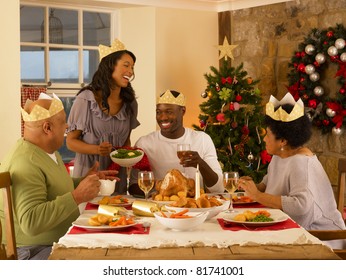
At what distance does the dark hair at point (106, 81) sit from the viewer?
385 cm

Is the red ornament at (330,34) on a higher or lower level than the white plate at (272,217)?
higher

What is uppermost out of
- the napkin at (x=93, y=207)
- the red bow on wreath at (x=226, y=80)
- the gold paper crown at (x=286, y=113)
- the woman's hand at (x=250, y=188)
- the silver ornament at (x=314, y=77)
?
the silver ornament at (x=314, y=77)

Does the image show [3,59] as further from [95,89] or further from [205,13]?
[205,13]

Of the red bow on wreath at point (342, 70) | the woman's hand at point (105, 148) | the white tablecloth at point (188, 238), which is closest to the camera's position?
the white tablecloth at point (188, 238)

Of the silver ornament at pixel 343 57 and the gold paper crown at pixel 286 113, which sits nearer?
the gold paper crown at pixel 286 113

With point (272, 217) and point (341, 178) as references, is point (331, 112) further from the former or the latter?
point (272, 217)

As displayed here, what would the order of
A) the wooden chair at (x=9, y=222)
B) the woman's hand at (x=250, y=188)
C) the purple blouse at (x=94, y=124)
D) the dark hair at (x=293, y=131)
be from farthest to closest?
the purple blouse at (x=94, y=124) < the dark hair at (x=293, y=131) < the woman's hand at (x=250, y=188) < the wooden chair at (x=9, y=222)

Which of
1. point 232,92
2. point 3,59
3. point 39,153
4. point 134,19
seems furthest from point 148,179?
point 134,19

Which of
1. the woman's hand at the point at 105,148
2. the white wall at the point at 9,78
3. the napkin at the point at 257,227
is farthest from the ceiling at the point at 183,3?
the napkin at the point at 257,227

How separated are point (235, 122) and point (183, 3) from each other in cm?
143

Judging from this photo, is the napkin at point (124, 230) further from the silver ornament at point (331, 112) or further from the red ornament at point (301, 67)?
the red ornament at point (301, 67)

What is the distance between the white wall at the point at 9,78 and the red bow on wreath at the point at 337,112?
2746mm

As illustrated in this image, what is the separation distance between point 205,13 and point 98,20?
3.86 ft

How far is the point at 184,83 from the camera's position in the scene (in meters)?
6.78
